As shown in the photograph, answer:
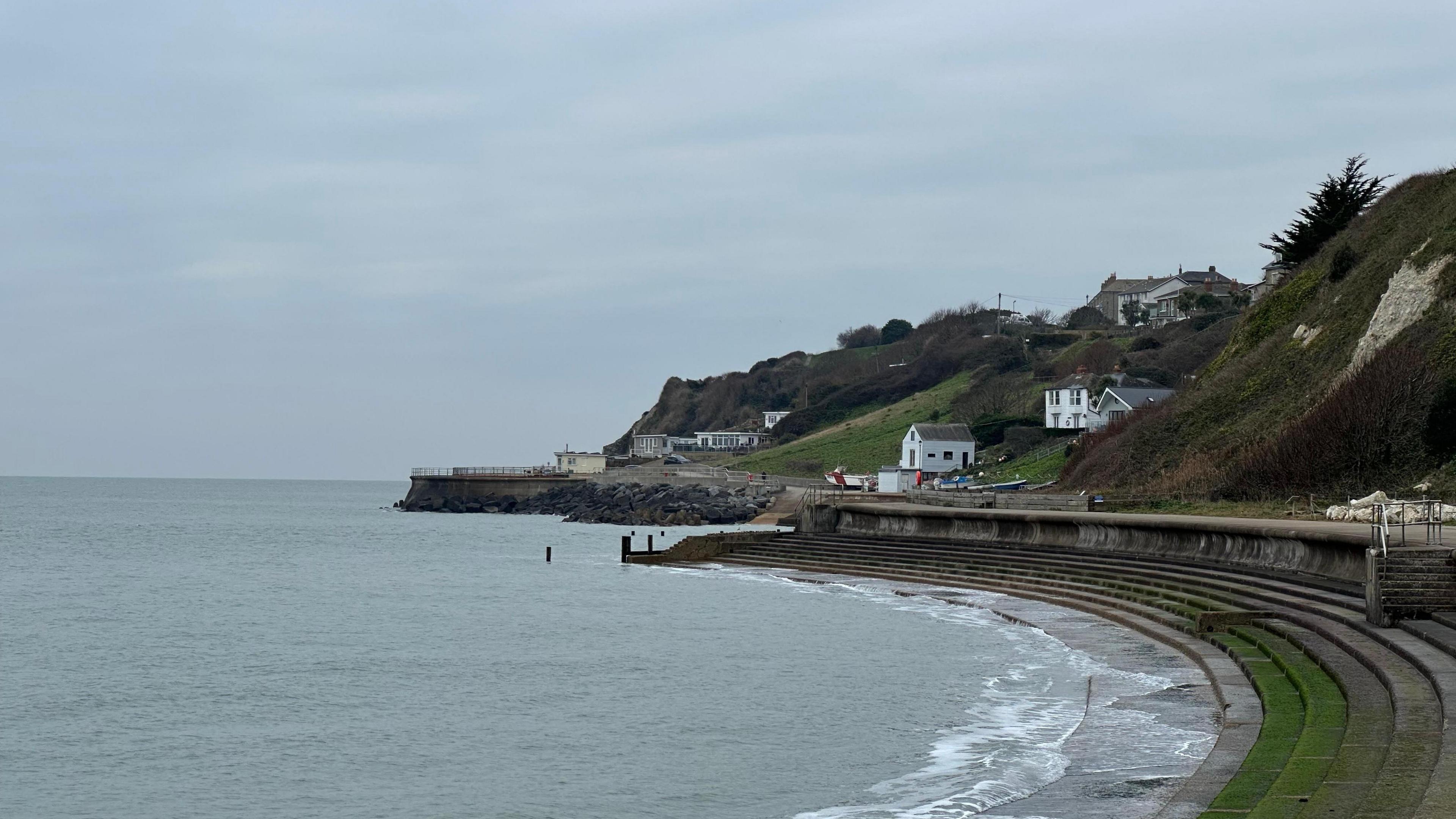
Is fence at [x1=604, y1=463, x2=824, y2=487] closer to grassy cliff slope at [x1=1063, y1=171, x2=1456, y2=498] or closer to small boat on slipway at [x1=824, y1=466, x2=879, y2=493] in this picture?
→ small boat on slipway at [x1=824, y1=466, x2=879, y2=493]

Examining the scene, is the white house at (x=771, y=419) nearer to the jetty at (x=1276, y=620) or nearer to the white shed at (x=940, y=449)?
the white shed at (x=940, y=449)

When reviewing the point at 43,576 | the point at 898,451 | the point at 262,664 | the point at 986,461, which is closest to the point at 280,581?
the point at 43,576

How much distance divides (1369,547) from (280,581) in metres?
44.1

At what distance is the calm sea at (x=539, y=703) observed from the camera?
16203mm

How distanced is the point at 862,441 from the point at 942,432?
31.3 meters

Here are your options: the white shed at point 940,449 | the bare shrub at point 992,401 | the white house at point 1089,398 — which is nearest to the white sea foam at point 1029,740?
the white house at point 1089,398

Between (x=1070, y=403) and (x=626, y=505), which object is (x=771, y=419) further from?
(x=1070, y=403)

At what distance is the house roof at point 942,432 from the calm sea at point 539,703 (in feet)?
202

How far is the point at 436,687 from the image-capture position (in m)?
25.2

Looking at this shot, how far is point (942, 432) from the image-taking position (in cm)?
10862

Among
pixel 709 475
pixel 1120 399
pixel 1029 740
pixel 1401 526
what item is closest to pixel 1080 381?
pixel 1120 399

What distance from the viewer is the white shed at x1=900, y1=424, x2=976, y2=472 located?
107 m

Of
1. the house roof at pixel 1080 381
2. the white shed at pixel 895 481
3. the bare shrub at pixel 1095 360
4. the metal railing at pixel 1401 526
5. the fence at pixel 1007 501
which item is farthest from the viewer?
the bare shrub at pixel 1095 360

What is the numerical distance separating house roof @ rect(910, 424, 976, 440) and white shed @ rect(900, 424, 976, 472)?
3 centimetres
